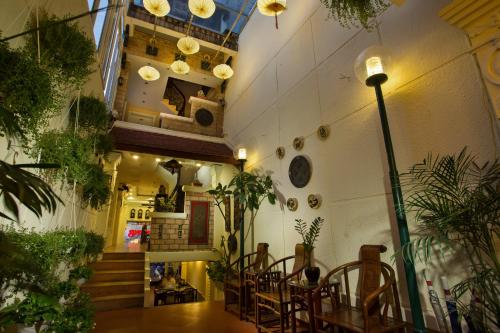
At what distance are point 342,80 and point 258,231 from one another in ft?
10.0

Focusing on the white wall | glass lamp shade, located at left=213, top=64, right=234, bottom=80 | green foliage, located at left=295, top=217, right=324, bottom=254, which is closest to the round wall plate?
glass lamp shade, located at left=213, top=64, right=234, bottom=80

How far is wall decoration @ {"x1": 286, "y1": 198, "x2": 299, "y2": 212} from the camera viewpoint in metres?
3.80

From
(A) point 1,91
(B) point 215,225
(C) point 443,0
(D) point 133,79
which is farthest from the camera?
(D) point 133,79

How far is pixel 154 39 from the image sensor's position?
7008 mm

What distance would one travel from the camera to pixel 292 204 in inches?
152

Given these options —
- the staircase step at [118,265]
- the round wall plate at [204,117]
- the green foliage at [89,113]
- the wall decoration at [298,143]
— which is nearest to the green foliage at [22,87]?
the green foliage at [89,113]

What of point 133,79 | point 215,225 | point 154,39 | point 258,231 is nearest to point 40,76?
point 258,231

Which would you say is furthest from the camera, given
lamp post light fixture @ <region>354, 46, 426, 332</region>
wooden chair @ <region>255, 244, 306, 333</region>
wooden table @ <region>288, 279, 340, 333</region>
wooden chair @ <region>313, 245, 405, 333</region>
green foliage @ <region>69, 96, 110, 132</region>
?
wooden chair @ <region>255, 244, 306, 333</region>

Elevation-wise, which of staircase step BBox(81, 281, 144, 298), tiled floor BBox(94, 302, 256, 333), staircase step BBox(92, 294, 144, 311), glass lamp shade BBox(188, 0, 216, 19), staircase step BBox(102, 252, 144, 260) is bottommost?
tiled floor BBox(94, 302, 256, 333)

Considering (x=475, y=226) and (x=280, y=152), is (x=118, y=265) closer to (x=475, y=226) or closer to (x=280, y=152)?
(x=280, y=152)

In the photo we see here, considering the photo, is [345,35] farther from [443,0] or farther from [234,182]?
[234,182]

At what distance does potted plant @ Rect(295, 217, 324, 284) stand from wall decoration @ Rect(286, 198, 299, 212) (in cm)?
24

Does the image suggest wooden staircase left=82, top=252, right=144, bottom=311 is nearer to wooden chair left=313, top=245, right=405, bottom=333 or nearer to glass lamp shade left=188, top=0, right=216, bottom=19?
wooden chair left=313, top=245, right=405, bottom=333

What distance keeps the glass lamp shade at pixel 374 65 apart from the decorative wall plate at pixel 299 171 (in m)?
1.59
